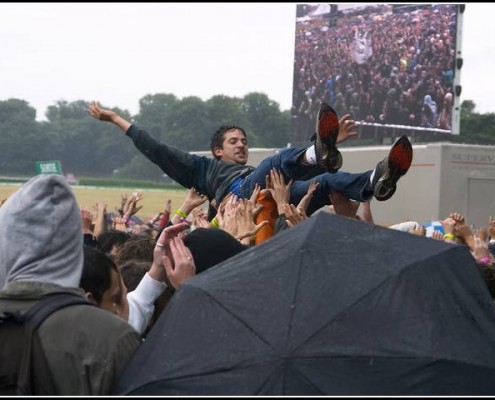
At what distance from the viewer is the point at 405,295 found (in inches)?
91.4

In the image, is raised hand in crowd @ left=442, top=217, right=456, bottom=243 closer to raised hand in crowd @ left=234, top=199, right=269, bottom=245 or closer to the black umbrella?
raised hand in crowd @ left=234, top=199, right=269, bottom=245

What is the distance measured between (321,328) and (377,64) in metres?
29.3

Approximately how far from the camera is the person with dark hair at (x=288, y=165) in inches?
218

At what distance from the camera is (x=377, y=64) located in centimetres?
3095

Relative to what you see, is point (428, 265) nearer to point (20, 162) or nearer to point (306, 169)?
point (306, 169)

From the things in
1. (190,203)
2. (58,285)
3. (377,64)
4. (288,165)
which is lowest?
(190,203)

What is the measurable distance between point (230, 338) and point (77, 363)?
37cm

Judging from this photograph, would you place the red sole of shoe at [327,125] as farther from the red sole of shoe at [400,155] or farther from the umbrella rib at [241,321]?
the umbrella rib at [241,321]

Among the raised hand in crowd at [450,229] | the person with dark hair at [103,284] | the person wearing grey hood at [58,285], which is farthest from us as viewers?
the raised hand in crowd at [450,229]

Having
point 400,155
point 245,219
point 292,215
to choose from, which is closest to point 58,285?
point 245,219

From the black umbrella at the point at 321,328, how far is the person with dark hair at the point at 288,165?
3.07 m

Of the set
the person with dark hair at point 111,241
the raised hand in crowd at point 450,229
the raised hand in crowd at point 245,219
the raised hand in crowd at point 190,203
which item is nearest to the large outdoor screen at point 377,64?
the raised hand in crowd at point 450,229

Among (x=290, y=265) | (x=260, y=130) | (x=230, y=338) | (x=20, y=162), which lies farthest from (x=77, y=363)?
(x=260, y=130)

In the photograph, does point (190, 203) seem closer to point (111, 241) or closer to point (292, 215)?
point (111, 241)
